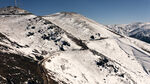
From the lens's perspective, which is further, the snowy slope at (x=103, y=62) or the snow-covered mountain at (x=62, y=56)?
the snowy slope at (x=103, y=62)

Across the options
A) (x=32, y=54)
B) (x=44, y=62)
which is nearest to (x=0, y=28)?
(x=32, y=54)

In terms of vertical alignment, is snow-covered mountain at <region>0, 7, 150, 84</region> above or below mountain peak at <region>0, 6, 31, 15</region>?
below

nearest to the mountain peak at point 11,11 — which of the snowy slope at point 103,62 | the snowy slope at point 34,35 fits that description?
the snowy slope at point 34,35

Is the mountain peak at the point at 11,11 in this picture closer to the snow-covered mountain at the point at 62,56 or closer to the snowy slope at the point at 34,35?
the snow-covered mountain at the point at 62,56

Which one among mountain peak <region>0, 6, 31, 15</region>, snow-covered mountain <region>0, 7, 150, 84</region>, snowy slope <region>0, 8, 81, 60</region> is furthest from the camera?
mountain peak <region>0, 6, 31, 15</region>

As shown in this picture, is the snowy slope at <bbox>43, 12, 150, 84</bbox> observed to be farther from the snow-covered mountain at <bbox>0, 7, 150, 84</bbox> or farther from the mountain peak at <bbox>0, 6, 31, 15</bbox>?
the mountain peak at <bbox>0, 6, 31, 15</bbox>

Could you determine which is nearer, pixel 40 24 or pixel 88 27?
pixel 40 24

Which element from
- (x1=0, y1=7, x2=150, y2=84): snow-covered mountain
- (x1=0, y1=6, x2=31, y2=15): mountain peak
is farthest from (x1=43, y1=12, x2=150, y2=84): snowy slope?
(x1=0, y1=6, x2=31, y2=15): mountain peak

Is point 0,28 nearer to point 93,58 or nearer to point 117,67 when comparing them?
point 93,58
